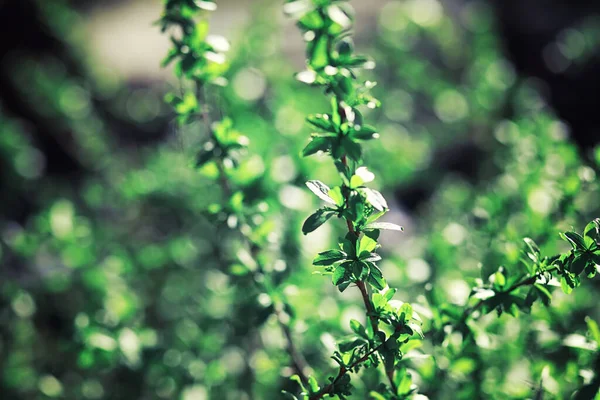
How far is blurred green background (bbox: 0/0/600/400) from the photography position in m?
1.22

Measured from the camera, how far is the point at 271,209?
4.00ft

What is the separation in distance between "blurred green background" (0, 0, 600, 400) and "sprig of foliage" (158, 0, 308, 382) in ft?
0.13

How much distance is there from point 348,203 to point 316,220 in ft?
0.19

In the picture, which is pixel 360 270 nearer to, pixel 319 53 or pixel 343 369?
pixel 343 369

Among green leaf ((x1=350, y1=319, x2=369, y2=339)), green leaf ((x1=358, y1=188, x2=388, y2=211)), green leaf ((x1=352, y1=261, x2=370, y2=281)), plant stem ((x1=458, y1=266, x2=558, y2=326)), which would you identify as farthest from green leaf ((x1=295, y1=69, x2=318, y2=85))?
plant stem ((x1=458, y1=266, x2=558, y2=326))

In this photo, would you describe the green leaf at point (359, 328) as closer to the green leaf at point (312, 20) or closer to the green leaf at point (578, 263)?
the green leaf at point (578, 263)

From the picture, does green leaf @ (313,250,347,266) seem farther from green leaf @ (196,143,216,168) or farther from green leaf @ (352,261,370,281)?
green leaf @ (196,143,216,168)

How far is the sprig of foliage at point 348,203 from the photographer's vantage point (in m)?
0.77

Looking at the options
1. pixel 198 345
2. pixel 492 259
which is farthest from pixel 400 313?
pixel 198 345

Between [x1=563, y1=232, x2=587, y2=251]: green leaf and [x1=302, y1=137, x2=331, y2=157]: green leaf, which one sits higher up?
[x1=302, y1=137, x2=331, y2=157]: green leaf

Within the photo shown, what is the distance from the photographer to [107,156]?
2498mm

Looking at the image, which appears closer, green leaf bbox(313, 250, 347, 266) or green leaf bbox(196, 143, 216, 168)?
green leaf bbox(313, 250, 347, 266)

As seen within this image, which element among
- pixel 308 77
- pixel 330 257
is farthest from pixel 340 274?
pixel 308 77

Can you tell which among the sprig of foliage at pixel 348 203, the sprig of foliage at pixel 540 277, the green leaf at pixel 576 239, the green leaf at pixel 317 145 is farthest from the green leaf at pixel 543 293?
the green leaf at pixel 317 145
